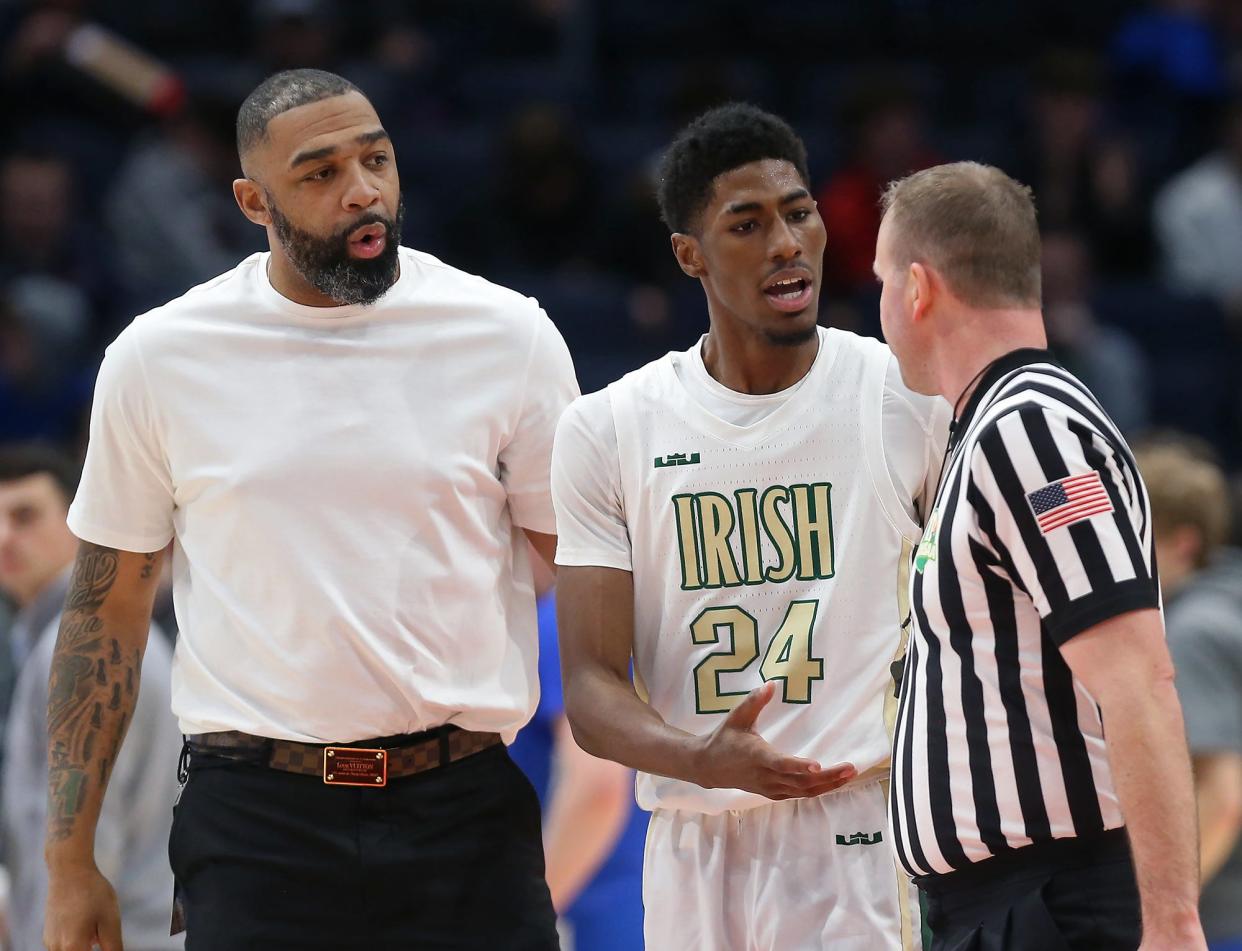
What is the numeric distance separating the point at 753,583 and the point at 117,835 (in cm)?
226

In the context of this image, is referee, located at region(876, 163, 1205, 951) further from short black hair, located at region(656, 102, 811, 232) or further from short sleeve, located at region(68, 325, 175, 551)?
short sleeve, located at region(68, 325, 175, 551)

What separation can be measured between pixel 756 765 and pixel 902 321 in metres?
0.87

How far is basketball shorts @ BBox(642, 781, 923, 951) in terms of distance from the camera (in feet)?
12.7

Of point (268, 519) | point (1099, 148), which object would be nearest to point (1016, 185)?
point (268, 519)

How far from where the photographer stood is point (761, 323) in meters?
3.99

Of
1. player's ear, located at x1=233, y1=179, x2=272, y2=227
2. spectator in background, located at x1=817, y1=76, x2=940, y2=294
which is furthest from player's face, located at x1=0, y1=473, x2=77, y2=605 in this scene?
spectator in background, located at x1=817, y1=76, x2=940, y2=294

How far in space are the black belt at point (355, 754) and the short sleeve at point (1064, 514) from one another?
1.32 m

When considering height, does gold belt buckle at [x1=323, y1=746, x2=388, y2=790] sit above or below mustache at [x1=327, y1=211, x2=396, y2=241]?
below

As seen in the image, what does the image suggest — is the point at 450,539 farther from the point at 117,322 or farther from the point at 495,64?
the point at 495,64

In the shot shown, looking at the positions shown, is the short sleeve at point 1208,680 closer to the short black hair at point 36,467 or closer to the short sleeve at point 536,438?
the short sleeve at point 536,438

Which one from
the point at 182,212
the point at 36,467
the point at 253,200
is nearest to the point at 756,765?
the point at 253,200

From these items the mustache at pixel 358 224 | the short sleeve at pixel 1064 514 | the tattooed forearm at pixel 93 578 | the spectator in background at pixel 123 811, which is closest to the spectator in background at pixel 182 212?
the spectator in background at pixel 123 811

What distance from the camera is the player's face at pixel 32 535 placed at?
6.11 metres

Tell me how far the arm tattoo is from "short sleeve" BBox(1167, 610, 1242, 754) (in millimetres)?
2948
